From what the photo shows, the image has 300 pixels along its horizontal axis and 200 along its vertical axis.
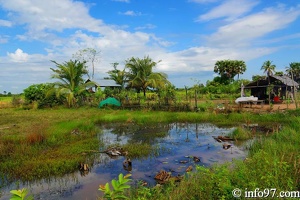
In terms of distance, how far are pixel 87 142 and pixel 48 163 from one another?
2541 millimetres

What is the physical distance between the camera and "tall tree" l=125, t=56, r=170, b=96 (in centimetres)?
2231

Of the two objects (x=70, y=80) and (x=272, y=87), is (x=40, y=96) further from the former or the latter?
(x=272, y=87)

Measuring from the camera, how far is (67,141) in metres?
9.25

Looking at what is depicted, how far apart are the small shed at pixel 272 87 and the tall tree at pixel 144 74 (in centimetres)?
876

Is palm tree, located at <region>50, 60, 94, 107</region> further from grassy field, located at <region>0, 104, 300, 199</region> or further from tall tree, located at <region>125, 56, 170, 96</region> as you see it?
grassy field, located at <region>0, 104, 300, 199</region>

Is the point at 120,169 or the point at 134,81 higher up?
the point at 134,81

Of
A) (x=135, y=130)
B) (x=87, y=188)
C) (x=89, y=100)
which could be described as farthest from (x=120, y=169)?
(x=89, y=100)

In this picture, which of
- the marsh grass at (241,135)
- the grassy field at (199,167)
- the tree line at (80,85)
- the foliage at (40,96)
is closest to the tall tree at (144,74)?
the tree line at (80,85)

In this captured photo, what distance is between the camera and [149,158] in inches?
290

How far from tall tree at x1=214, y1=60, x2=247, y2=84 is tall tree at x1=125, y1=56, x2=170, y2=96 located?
89.2 feet

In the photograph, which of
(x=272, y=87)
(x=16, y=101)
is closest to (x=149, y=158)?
(x=272, y=87)

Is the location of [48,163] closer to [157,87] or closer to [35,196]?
[35,196]

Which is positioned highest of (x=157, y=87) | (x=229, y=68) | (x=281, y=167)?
(x=229, y=68)

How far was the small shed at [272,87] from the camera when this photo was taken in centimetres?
2262
